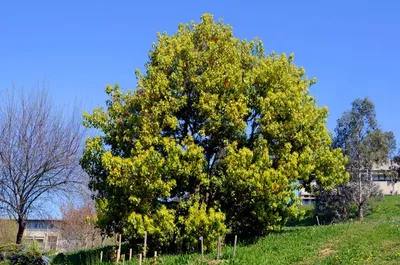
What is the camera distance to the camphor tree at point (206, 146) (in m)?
17.5

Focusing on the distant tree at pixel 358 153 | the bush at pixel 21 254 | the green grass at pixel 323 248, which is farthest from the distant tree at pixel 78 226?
the bush at pixel 21 254

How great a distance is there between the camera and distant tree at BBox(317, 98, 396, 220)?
38.4 metres

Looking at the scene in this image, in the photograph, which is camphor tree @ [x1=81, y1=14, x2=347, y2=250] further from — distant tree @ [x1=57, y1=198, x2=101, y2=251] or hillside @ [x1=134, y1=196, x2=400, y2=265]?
distant tree @ [x1=57, y1=198, x2=101, y2=251]

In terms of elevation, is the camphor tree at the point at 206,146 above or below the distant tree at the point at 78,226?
above

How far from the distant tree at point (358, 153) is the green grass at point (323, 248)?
18923mm

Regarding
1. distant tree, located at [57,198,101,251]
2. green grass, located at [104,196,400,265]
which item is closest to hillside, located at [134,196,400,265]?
green grass, located at [104,196,400,265]

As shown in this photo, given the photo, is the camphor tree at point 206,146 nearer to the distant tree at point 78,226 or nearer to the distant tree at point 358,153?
the distant tree at point 358,153

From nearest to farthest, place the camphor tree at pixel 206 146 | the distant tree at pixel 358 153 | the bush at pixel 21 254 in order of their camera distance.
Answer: the bush at pixel 21 254, the camphor tree at pixel 206 146, the distant tree at pixel 358 153

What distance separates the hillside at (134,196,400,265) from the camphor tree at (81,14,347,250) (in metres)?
1.11

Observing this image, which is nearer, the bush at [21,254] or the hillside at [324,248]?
the bush at [21,254]

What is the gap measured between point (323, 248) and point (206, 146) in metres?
6.05

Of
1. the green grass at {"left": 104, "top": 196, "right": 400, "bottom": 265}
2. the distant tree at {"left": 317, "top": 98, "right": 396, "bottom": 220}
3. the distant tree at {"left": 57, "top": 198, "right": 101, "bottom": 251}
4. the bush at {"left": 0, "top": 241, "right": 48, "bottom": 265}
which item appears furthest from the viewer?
the distant tree at {"left": 57, "top": 198, "right": 101, "bottom": 251}

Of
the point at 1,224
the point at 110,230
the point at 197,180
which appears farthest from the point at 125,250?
the point at 1,224

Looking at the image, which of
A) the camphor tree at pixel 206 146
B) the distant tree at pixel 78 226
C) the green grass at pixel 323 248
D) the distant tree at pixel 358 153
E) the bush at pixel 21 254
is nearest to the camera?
the bush at pixel 21 254
